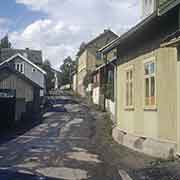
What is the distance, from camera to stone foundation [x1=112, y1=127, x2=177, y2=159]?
11.0 metres

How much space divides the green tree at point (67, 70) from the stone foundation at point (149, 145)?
3287 inches

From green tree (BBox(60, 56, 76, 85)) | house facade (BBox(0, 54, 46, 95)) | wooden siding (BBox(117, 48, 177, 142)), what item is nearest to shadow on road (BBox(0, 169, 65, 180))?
wooden siding (BBox(117, 48, 177, 142))

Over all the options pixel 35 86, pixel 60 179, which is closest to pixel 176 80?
pixel 60 179

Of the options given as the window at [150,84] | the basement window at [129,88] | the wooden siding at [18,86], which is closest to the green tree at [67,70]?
the wooden siding at [18,86]

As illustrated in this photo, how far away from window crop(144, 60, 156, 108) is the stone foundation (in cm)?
131

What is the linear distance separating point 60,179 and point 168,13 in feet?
19.5

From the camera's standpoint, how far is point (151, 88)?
1322 cm

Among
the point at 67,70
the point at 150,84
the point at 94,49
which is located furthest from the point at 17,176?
the point at 67,70

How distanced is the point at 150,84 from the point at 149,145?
7.28 feet

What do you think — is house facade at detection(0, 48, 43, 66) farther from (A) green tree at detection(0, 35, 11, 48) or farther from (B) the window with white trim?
(B) the window with white trim

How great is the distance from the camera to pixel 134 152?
1314cm

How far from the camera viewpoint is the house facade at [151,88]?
444 inches

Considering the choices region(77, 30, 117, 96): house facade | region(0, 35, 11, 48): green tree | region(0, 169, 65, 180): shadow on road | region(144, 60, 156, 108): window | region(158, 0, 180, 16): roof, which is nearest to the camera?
region(0, 169, 65, 180): shadow on road

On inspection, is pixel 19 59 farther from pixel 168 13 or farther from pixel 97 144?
pixel 168 13
